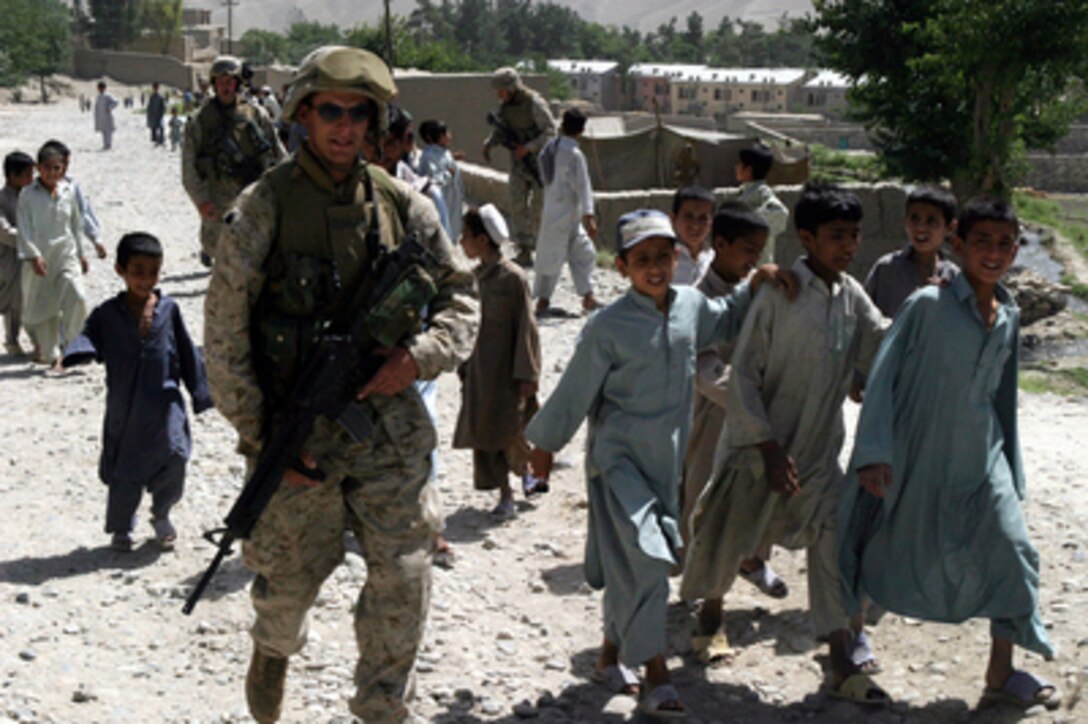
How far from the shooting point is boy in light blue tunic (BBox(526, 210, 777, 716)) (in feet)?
14.8

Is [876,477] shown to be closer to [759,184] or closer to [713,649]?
[713,649]

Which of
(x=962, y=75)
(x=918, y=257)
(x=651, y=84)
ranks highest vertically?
(x=651, y=84)

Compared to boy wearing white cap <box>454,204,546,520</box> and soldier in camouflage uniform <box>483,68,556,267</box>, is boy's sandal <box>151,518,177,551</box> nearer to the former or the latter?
boy wearing white cap <box>454,204,546,520</box>

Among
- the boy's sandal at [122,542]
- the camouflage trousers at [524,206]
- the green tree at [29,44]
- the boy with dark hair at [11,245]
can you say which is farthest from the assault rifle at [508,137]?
the green tree at [29,44]

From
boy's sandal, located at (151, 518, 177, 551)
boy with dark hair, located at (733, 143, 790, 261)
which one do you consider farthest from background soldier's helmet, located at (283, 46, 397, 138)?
boy with dark hair, located at (733, 143, 790, 261)

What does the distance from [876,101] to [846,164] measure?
18.9m

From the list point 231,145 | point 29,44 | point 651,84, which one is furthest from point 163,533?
point 651,84

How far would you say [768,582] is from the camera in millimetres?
5512

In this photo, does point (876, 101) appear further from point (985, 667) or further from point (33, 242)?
point (985, 667)

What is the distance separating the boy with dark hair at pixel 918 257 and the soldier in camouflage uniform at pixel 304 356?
7.33ft

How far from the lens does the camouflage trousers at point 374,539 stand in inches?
155

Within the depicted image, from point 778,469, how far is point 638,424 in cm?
47

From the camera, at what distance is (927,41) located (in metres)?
24.8

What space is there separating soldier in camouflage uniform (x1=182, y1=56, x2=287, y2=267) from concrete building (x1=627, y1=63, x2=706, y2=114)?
9965cm
